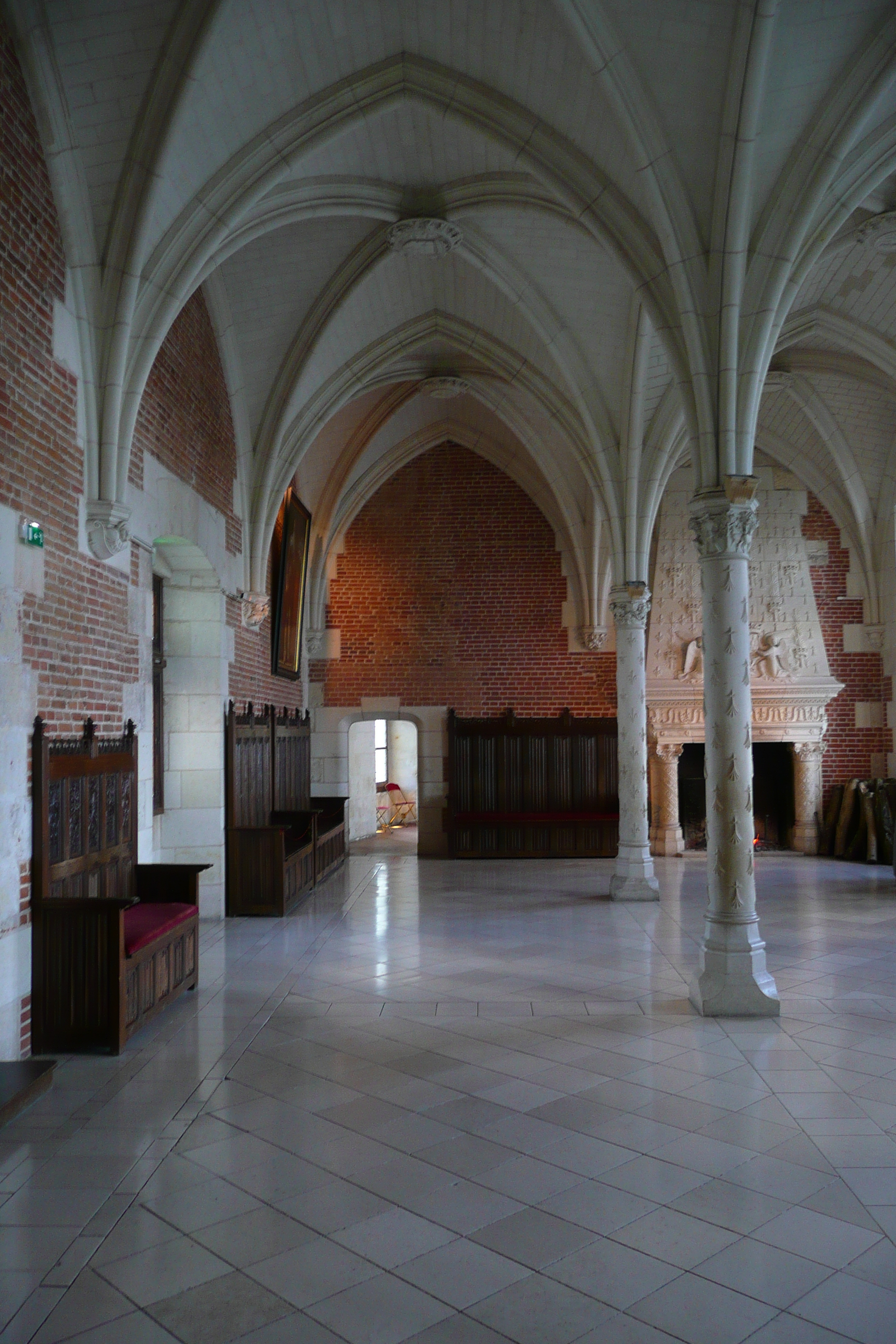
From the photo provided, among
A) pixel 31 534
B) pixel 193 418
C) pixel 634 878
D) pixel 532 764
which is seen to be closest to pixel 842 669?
pixel 532 764

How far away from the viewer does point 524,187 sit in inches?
300

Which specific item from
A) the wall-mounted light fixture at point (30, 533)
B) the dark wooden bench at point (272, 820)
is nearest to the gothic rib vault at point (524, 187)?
the wall-mounted light fixture at point (30, 533)

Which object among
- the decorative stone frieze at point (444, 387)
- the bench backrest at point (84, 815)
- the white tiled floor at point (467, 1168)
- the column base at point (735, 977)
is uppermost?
the decorative stone frieze at point (444, 387)

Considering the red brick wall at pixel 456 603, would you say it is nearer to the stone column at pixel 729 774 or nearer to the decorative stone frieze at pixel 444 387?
the decorative stone frieze at pixel 444 387

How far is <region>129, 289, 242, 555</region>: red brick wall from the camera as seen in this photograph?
7406 mm

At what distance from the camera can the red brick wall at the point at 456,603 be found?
14.4m

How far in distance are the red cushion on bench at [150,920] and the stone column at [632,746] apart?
5.17 meters

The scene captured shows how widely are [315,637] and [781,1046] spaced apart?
10161 millimetres

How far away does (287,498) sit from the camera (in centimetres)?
1127

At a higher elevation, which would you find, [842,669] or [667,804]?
[842,669]

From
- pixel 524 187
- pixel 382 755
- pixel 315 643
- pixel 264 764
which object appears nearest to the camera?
pixel 524 187

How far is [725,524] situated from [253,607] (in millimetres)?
5470

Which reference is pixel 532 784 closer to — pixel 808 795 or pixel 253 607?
pixel 808 795

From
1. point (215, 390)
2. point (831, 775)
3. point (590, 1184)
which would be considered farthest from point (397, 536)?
point (590, 1184)
